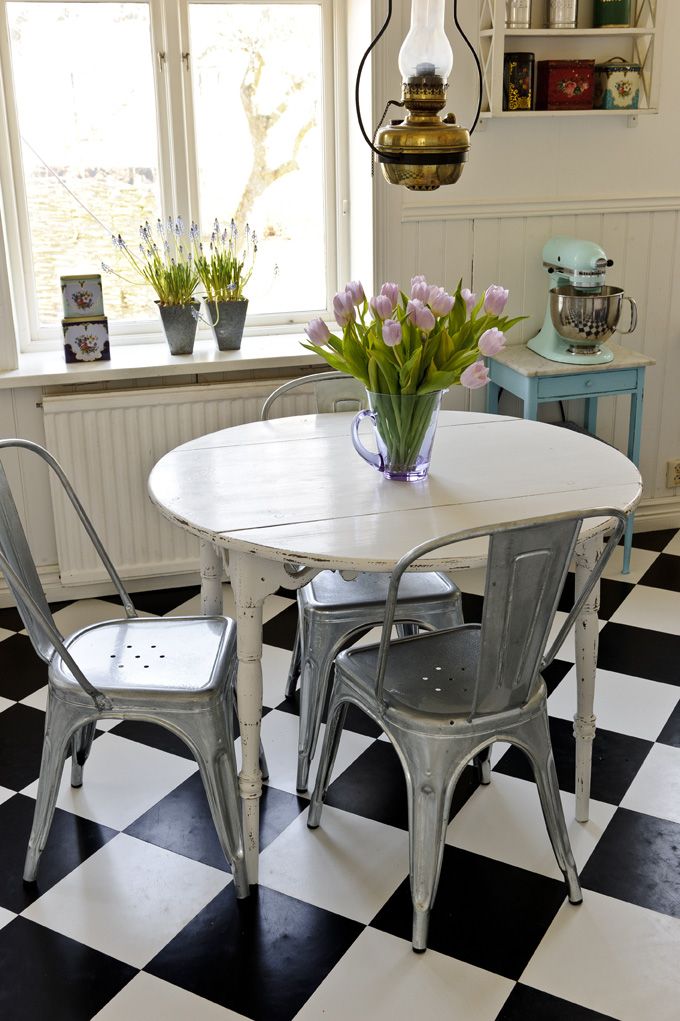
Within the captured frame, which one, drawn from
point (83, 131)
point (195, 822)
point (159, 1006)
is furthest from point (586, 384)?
point (159, 1006)

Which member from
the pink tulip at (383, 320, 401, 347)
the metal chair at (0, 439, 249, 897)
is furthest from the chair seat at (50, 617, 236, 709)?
the pink tulip at (383, 320, 401, 347)

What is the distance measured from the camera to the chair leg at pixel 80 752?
7.97 feet

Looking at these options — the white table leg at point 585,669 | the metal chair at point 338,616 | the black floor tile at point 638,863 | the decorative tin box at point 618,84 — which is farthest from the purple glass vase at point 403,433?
the decorative tin box at point 618,84

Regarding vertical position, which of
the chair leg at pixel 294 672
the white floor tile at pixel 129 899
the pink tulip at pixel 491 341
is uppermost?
the pink tulip at pixel 491 341

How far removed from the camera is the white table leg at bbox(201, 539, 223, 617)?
7.83 feet

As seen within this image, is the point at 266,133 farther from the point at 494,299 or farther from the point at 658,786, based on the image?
the point at 658,786

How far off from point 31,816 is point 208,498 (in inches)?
33.6

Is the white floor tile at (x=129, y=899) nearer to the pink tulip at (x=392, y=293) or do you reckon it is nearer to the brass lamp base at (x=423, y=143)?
the pink tulip at (x=392, y=293)

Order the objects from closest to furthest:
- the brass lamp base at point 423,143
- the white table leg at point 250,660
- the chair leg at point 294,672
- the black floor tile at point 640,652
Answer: the brass lamp base at point 423,143
the white table leg at point 250,660
the chair leg at point 294,672
the black floor tile at point 640,652

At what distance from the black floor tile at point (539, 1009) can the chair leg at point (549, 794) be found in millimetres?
255

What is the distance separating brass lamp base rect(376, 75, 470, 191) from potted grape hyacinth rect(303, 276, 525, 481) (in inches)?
9.4

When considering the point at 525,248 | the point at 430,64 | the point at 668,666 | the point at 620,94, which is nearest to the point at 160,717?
the point at 430,64

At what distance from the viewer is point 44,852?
2.28 m

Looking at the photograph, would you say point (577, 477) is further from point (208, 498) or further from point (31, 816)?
point (31, 816)
